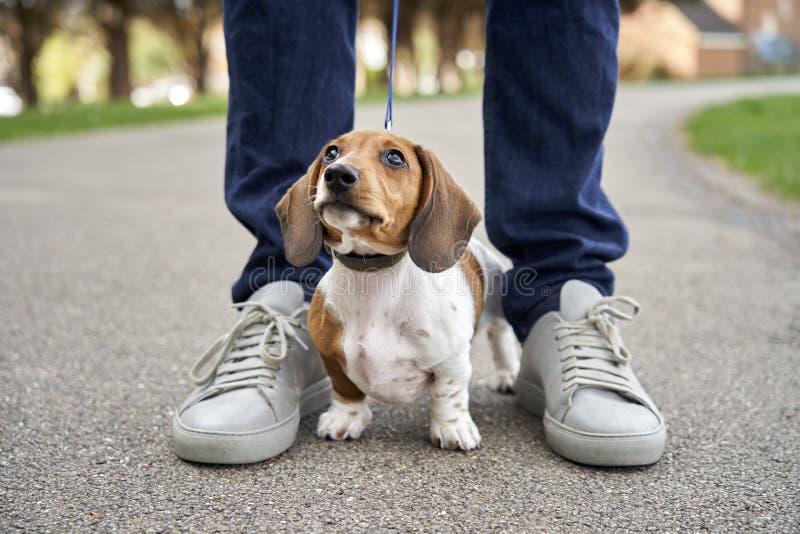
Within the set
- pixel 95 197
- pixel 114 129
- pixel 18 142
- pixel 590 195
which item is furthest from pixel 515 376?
pixel 114 129

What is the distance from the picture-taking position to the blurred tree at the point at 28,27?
2147 centimetres

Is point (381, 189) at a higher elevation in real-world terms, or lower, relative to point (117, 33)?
higher

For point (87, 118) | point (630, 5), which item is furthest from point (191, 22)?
point (630, 5)

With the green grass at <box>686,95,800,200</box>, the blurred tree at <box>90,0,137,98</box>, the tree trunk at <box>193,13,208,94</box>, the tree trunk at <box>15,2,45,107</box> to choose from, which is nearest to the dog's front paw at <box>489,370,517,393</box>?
the green grass at <box>686,95,800,200</box>

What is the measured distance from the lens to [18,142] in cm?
964

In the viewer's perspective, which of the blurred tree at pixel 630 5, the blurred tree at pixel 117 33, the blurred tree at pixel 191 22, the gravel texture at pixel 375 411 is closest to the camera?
the gravel texture at pixel 375 411

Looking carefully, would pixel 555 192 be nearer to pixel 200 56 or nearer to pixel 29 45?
pixel 29 45

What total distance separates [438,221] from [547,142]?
0.57 meters

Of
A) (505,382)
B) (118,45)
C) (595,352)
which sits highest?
(595,352)

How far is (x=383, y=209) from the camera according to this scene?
68.3 inches

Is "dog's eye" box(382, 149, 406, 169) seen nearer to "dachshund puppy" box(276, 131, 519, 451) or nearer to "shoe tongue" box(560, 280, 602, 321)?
"dachshund puppy" box(276, 131, 519, 451)

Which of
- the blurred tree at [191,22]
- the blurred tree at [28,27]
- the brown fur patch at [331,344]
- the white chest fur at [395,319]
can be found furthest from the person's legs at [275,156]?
the blurred tree at [191,22]

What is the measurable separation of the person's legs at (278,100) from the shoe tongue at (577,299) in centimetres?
69

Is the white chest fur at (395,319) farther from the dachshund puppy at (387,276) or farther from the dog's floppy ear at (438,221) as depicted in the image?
the dog's floppy ear at (438,221)
